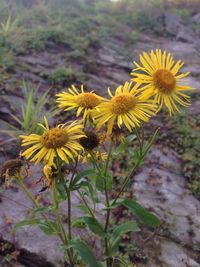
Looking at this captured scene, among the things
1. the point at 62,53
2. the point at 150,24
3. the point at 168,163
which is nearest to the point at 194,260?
the point at 168,163

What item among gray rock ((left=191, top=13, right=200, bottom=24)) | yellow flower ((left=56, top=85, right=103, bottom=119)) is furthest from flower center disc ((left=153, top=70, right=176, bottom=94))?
gray rock ((left=191, top=13, right=200, bottom=24))

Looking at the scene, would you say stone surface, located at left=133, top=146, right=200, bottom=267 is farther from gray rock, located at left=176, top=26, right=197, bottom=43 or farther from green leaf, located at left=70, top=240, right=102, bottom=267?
gray rock, located at left=176, top=26, right=197, bottom=43

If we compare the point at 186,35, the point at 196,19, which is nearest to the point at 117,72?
the point at 186,35

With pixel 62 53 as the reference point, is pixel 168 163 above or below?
below

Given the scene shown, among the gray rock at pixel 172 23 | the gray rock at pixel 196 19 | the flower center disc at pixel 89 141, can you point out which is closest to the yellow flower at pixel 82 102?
the flower center disc at pixel 89 141

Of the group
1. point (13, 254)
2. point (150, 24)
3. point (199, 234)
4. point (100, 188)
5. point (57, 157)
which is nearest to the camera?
point (57, 157)

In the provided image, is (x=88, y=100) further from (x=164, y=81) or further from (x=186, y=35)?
(x=186, y=35)

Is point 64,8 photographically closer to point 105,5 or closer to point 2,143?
point 105,5
